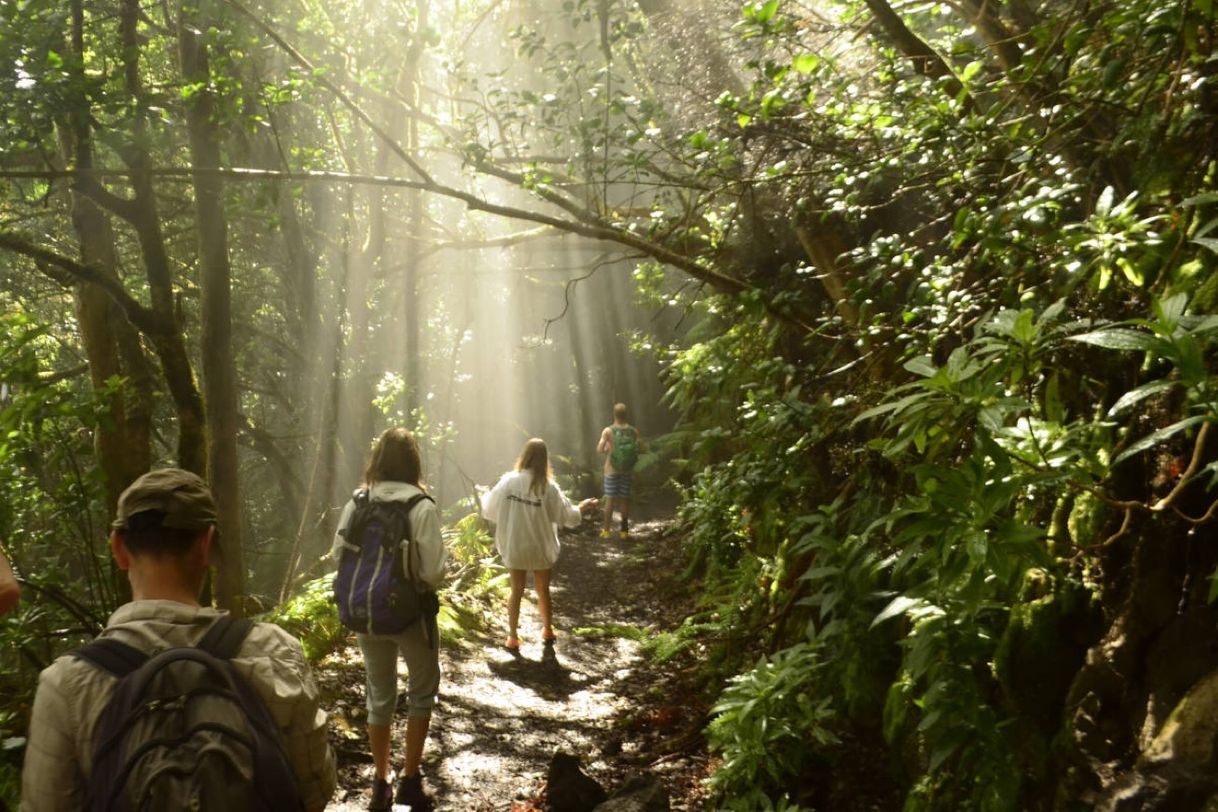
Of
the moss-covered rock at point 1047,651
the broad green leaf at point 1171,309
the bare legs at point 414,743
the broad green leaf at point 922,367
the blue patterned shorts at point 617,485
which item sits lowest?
the blue patterned shorts at point 617,485

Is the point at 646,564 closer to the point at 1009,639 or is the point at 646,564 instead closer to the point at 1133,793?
the point at 1009,639

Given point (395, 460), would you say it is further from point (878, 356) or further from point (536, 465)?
point (536, 465)

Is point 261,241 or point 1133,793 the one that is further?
point 261,241

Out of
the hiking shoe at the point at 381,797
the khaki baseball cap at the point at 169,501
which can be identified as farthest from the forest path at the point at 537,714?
the khaki baseball cap at the point at 169,501

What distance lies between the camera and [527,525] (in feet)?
29.3

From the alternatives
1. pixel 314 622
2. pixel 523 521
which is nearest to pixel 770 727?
pixel 523 521

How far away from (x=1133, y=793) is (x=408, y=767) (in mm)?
4175

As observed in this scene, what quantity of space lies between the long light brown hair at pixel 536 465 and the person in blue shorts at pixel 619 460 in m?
5.41

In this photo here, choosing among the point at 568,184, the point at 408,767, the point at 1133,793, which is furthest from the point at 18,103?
the point at 1133,793

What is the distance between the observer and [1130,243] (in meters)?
3.28

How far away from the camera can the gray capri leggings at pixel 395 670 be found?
5453 mm

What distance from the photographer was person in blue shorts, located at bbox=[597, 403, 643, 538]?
1505 cm

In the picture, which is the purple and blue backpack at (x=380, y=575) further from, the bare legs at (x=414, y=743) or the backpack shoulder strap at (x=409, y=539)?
the bare legs at (x=414, y=743)

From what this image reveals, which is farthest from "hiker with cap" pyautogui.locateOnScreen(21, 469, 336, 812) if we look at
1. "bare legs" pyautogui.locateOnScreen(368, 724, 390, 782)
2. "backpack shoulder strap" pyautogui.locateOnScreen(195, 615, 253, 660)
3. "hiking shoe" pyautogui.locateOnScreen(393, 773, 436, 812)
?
"hiking shoe" pyautogui.locateOnScreen(393, 773, 436, 812)
